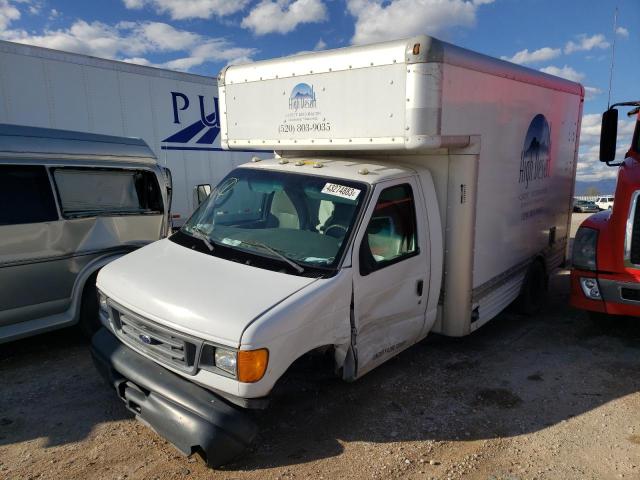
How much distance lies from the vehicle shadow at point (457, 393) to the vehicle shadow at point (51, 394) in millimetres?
1331

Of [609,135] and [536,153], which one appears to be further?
[609,135]

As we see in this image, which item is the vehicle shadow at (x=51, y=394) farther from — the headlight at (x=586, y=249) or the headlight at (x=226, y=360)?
the headlight at (x=586, y=249)

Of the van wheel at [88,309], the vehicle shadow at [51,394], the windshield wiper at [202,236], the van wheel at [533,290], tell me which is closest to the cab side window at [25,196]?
the van wheel at [88,309]

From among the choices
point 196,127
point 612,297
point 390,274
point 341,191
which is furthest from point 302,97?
point 196,127

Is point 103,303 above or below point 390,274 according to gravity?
below

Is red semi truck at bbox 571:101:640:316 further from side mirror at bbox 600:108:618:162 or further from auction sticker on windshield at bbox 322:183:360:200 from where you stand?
auction sticker on windshield at bbox 322:183:360:200

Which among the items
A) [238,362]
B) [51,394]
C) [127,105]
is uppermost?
[127,105]

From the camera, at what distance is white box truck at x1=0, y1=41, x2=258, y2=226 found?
7277 millimetres

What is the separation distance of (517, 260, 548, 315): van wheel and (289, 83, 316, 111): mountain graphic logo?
3.45 meters

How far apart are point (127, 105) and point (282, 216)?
6.03 metres

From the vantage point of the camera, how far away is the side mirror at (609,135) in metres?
5.88

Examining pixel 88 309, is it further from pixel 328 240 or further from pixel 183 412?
A: pixel 328 240

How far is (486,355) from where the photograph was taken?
5.02 meters

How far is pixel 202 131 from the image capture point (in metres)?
10.1
